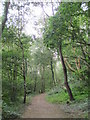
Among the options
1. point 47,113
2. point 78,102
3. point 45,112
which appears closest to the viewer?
point 47,113

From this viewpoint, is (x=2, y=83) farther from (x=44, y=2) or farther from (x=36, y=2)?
(x=44, y=2)

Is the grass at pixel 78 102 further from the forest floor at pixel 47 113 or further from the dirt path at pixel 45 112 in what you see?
the dirt path at pixel 45 112

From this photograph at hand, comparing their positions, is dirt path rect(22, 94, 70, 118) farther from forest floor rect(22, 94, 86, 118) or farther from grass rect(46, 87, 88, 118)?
grass rect(46, 87, 88, 118)

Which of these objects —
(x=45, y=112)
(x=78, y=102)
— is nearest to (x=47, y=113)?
(x=45, y=112)

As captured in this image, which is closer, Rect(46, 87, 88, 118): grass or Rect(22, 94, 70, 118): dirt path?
Rect(46, 87, 88, 118): grass

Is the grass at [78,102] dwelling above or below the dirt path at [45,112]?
above

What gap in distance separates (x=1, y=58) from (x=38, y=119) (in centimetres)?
566

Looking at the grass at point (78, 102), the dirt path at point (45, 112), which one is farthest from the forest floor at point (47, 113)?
the grass at point (78, 102)

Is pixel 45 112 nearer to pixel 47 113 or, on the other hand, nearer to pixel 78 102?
pixel 47 113

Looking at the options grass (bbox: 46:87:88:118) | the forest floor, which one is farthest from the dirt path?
grass (bbox: 46:87:88:118)

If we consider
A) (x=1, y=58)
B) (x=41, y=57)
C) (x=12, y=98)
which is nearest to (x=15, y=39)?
(x=1, y=58)

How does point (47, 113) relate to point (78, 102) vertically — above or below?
below

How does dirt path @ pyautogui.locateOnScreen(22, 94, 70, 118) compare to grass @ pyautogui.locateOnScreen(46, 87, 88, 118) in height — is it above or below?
below

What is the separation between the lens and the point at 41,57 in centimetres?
2705
